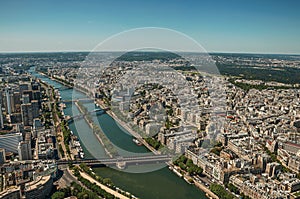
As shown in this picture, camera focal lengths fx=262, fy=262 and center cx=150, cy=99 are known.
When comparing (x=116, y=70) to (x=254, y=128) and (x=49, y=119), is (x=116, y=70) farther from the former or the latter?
(x=254, y=128)

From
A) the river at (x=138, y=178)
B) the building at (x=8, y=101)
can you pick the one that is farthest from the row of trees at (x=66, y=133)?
the building at (x=8, y=101)

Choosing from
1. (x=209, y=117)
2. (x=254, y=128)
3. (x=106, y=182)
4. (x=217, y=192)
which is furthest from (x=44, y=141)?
(x=254, y=128)

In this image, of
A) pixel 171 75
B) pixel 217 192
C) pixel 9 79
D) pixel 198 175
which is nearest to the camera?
pixel 217 192

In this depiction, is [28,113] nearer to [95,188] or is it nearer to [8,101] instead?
[8,101]

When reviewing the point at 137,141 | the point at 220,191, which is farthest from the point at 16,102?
the point at 220,191

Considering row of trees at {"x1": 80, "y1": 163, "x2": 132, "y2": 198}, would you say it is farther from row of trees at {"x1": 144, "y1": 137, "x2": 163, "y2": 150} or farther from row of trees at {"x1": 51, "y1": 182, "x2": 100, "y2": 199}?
row of trees at {"x1": 144, "y1": 137, "x2": 163, "y2": 150}

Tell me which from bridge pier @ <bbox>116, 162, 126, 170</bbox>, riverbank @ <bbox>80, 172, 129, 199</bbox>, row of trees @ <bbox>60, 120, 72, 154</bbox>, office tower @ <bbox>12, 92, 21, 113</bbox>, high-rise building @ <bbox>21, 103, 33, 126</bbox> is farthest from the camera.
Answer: office tower @ <bbox>12, 92, 21, 113</bbox>

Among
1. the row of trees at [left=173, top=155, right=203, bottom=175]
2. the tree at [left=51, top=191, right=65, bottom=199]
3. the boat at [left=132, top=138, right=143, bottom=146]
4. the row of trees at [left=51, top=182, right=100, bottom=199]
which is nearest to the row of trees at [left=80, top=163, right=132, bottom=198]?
the row of trees at [left=51, top=182, right=100, bottom=199]

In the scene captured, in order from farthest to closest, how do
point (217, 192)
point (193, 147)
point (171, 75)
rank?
point (171, 75) < point (193, 147) < point (217, 192)
